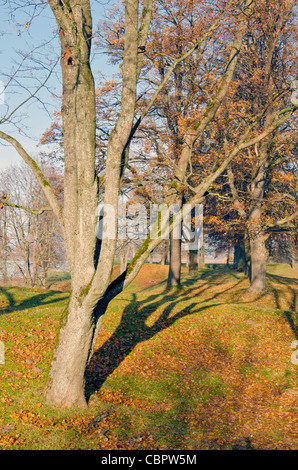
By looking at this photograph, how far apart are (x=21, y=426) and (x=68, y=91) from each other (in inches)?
274

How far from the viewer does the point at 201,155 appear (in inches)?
918

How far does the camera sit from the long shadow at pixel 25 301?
1551cm

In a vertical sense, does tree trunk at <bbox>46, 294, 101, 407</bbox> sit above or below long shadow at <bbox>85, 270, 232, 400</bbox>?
above

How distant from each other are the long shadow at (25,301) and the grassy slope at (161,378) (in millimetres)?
44

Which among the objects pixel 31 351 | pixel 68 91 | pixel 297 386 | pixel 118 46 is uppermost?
pixel 118 46

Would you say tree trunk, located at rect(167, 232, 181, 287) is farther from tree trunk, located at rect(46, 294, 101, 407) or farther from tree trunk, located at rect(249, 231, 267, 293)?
tree trunk, located at rect(46, 294, 101, 407)

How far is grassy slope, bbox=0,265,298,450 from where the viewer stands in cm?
763

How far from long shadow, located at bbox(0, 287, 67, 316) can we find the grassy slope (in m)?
0.04

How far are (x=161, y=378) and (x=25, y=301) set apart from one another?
868cm

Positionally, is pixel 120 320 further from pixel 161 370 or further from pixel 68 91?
pixel 68 91

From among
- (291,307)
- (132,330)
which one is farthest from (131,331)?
(291,307)

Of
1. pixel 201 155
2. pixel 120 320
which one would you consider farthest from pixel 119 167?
pixel 201 155

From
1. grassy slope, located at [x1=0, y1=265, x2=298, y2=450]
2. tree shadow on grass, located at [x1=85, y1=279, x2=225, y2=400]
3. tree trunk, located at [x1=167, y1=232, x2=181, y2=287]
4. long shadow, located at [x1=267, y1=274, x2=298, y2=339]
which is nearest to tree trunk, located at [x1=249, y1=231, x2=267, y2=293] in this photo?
long shadow, located at [x1=267, y1=274, x2=298, y2=339]

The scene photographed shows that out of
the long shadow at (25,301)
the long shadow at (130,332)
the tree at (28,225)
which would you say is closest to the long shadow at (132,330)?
the long shadow at (130,332)
